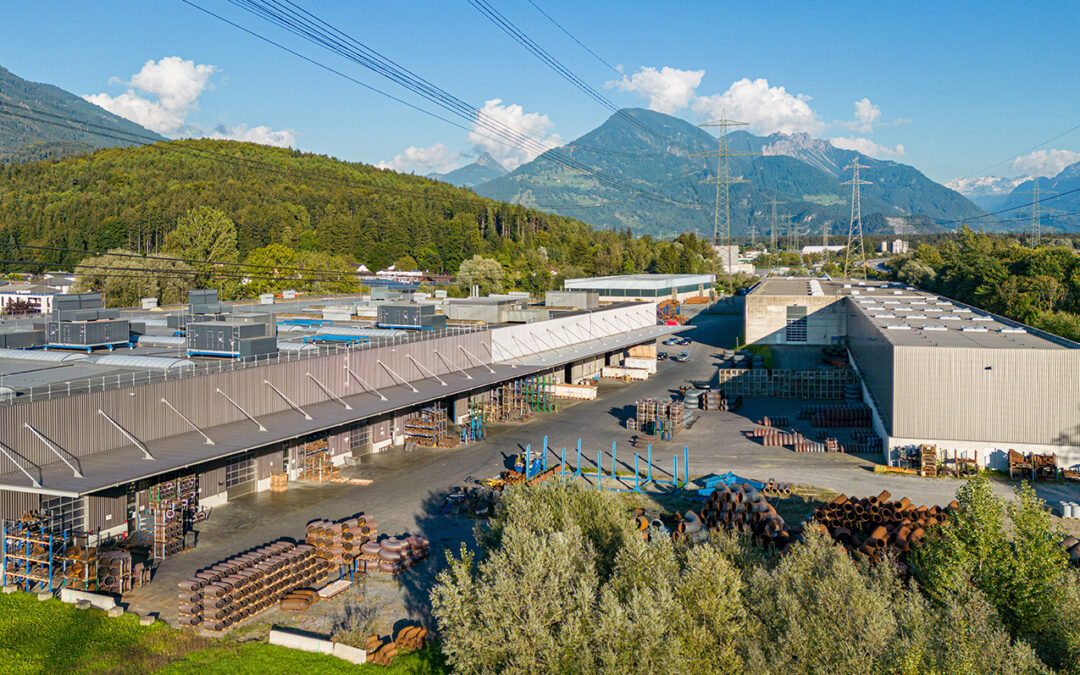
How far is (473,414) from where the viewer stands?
36.1m

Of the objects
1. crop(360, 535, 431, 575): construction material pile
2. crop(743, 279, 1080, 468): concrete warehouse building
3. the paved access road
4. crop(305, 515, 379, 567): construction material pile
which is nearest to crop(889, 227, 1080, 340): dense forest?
crop(743, 279, 1080, 468): concrete warehouse building

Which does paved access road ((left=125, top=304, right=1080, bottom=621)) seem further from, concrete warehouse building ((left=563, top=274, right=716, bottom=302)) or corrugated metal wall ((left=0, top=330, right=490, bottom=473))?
concrete warehouse building ((left=563, top=274, right=716, bottom=302))

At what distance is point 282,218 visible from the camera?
367 ft

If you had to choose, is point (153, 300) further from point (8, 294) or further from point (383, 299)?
point (8, 294)

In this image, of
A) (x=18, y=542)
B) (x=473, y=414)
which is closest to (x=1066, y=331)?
(x=473, y=414)

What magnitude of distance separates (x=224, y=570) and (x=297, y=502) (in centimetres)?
757

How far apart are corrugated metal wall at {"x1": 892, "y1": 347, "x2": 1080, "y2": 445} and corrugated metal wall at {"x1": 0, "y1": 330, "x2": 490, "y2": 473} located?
20317mm

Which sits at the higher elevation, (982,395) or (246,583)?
(982,395)

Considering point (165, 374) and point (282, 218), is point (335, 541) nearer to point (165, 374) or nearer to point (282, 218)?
point (165, 374)

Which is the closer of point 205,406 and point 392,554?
point 392,554

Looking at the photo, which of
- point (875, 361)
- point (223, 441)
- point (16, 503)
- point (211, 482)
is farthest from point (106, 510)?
point (875, 361)

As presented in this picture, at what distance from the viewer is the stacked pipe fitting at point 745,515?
2039cm

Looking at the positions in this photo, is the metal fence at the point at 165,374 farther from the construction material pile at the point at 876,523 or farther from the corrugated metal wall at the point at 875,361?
the corrugated metal wall at the point at 875,361

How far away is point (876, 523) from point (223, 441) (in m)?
18.9
